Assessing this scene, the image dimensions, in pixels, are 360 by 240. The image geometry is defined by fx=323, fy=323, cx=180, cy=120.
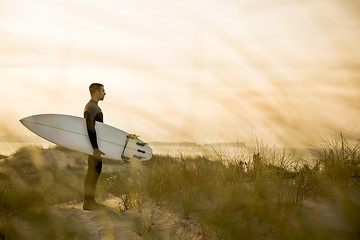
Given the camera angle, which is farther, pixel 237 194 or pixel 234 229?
pixel 237 194

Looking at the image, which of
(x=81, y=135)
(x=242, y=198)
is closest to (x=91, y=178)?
(x=81, y=135)

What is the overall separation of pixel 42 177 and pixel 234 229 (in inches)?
546

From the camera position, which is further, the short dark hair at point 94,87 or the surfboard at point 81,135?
the surfboard at point 81,135

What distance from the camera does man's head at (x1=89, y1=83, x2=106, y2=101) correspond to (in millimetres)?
5883

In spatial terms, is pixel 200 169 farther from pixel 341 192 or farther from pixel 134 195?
pixel 341 192

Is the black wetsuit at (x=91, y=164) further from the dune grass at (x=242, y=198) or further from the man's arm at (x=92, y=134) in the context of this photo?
the dune grass at (x=242, y=198)

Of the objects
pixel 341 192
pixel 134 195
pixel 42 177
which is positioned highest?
pixel 341 192

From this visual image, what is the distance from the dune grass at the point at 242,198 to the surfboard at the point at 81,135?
1.35 metres

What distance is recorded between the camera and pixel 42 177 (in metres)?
15.7

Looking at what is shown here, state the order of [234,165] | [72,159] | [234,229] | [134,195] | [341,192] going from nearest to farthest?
[234,229] < [341,192] < [234,165] < [134,195] < [72,159]

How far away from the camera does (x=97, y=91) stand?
589 centimetres

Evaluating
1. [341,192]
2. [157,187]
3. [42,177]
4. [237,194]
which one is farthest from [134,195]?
[42,177]

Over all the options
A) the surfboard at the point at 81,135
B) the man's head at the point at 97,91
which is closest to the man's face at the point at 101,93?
the man's head at the point at 97,91

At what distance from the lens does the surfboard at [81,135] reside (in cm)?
716
